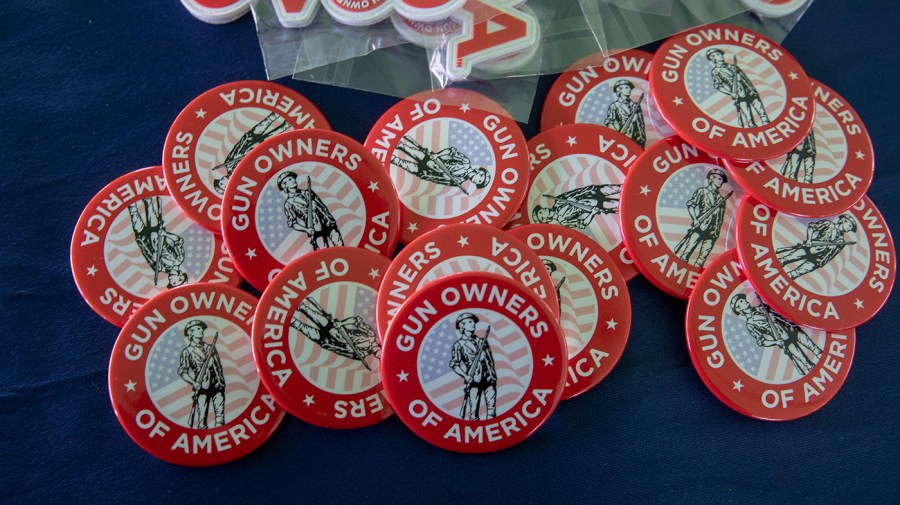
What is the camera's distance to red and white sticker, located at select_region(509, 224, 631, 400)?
1.89 meters

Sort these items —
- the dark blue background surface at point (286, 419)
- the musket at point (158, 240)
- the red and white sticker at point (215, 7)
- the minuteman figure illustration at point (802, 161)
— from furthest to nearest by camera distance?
the red and white sticker at point (215, 7)
the minuteman figure illustration at point (802, 161)
the musket at point (158, 240)
the dark blue background surface at point (286, 419)

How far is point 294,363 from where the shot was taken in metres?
1.79

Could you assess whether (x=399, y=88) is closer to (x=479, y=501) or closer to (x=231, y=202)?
(x=231, y=202)

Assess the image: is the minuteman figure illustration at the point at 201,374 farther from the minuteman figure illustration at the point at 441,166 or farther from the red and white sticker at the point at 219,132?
the minuteman figure illustration at the point at 441,166

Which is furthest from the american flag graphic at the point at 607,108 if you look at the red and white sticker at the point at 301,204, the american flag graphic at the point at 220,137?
the american flag graphic at the point at 220,137

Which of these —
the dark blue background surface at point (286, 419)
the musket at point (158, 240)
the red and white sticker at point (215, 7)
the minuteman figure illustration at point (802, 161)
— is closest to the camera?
the dark blue background surface at point (286, 419)

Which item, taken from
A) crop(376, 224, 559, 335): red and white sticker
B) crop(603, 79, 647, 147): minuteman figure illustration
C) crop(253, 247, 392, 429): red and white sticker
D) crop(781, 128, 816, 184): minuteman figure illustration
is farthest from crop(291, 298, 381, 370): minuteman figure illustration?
crop(781, 128, 816, 184): minuteman figure illustration

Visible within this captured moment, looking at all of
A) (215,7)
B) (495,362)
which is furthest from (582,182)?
(215,7)

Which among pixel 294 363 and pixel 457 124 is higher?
pixel 457 124

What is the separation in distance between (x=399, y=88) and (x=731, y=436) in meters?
1.48

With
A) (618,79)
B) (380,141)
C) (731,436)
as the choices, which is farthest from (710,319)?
(380,141)

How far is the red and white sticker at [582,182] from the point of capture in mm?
2037

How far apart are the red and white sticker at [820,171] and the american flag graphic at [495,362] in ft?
2.95

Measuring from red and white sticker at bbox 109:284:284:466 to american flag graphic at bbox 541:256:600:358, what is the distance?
2.76ft
